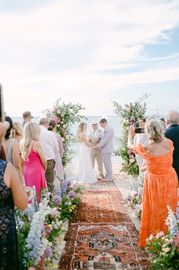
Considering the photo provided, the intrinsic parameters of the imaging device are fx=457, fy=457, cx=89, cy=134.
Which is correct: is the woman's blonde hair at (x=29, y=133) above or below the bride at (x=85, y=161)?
above

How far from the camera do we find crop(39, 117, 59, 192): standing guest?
804 centimetres

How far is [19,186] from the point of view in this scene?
3.09m

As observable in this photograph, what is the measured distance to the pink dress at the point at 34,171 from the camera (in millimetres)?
6922

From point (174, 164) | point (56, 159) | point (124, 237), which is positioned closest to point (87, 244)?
point (124, 237)

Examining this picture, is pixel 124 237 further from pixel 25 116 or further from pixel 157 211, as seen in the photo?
pixel 25 116

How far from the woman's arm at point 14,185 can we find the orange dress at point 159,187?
10.00 feet

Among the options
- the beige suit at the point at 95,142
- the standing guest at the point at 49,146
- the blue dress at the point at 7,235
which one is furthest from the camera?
the beige suit at the point at 95,142

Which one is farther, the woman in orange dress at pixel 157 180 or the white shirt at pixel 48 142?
the white shirt at pixel 48 142

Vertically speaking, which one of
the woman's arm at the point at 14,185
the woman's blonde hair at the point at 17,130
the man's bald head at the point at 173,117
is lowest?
the woman's arm at the point at 14,185

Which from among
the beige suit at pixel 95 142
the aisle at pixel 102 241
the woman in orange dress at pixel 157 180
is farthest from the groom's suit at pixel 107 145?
the woman in orange dress at pixel 157 180

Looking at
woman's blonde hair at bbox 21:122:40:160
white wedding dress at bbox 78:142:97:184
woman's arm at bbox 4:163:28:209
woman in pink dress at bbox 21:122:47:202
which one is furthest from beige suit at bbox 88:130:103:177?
woman's arm at bbox 4:163:28:209

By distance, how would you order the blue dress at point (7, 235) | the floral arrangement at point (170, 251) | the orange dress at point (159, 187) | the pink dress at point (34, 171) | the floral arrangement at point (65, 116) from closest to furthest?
1. the blue dress at point (7, 235)
2. the floral arrangement at point (170, 251)
3. the orange dress at point (159, 187)
4. the pink dress at point (34, 171)
5. the floral arrangement at point (65, 116)

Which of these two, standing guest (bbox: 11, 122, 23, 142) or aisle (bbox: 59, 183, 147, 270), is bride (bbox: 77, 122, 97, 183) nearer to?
aisle (bbox: 59, 183, 147, 270)

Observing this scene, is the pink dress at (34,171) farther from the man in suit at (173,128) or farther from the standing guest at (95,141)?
the standing guest at (95,141)
